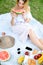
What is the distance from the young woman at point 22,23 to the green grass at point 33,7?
2.76 feet

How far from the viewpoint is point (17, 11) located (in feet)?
11.6

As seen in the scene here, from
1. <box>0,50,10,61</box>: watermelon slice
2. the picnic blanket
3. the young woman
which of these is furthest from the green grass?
<box>0,50,10,61</box>: watermelon slice

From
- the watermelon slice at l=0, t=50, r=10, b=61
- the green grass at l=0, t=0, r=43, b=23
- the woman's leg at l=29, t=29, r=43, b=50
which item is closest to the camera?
the watermelon slice at l=0, t=50, r=10, b=61

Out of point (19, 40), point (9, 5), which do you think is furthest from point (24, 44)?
point (9, 5)

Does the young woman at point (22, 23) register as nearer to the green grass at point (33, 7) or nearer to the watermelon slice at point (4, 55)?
the watermelon slice at point (4, 55)

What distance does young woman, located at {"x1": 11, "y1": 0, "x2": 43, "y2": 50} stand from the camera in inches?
139

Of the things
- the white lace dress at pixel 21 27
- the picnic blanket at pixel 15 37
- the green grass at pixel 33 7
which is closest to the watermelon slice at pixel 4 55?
the picnic blanket at pixel 15 37

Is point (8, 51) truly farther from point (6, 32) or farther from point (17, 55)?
point (6, 32)

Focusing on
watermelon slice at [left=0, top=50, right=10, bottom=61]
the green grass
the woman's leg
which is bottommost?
the green grass

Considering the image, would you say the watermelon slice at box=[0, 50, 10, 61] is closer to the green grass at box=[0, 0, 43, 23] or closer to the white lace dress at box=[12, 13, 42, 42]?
the white lace dress at box=[12, 13, 42, 42]

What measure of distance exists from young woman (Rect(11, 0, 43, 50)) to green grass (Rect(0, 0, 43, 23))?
0.84 m

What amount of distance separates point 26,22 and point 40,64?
30.5 inches

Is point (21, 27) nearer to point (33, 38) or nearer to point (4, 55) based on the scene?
point (33, 38)

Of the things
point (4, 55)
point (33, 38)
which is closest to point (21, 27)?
point (33, 38)
